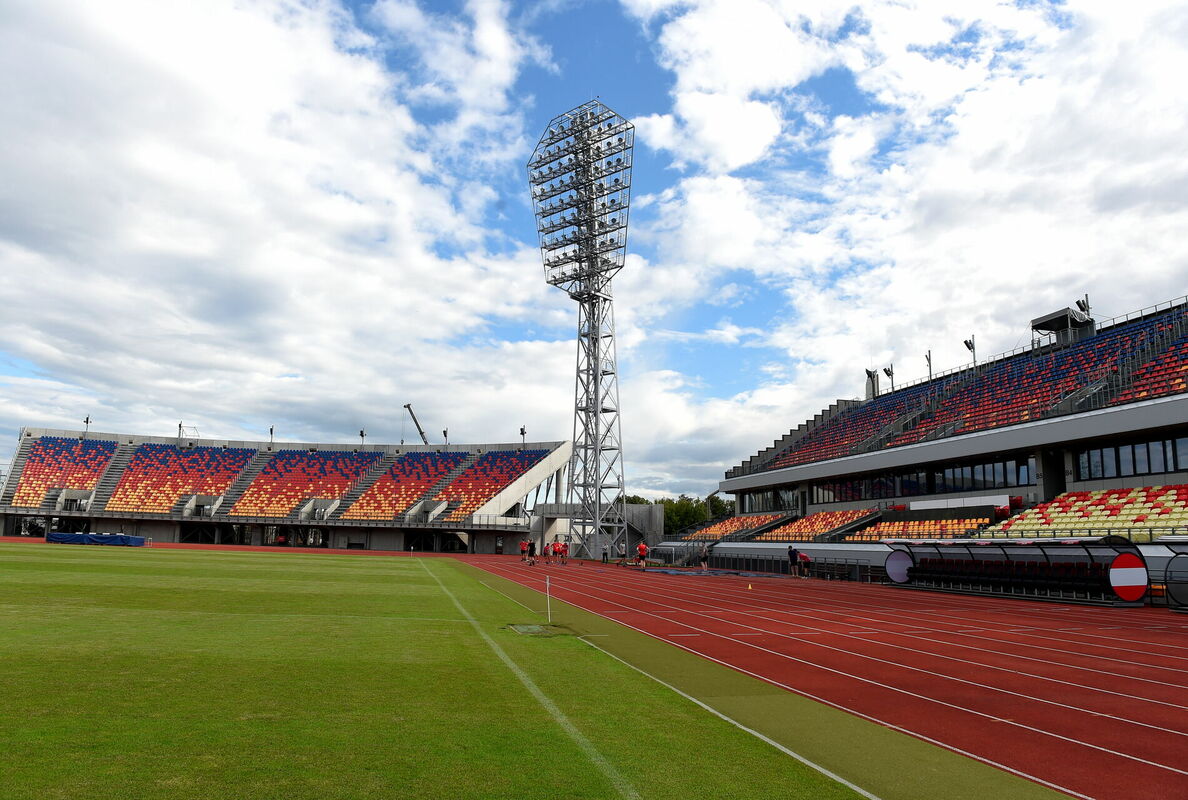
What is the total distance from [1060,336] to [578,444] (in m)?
29.8

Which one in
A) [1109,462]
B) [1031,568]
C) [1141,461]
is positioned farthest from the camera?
[1109,462]

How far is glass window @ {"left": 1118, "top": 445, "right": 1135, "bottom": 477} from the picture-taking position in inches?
1166

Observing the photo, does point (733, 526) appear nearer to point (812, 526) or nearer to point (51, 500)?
point (812, 526)

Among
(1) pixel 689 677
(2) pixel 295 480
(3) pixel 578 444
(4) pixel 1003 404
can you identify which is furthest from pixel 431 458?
(1) pixel 689 677

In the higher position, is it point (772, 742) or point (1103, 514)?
point (1103, 514)

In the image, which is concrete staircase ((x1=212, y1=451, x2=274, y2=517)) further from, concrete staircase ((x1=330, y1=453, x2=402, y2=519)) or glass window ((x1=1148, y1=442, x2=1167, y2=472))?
glass window ((x1=1148, y1=442, x2=1167, y2=472))

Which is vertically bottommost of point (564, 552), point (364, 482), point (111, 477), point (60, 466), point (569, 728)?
point (564, 552)

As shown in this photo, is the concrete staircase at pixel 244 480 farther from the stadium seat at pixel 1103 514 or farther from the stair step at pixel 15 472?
the stadium seat at pixel 1103 514

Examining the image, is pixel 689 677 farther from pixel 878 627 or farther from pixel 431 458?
pixel 431 458

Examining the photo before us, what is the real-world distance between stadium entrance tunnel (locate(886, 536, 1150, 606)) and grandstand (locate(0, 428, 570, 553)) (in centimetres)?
3766

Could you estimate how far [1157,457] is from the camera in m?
28.6

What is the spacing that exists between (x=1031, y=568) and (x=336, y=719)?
85.0ft

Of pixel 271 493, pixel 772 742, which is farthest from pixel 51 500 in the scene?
pixel 772 742

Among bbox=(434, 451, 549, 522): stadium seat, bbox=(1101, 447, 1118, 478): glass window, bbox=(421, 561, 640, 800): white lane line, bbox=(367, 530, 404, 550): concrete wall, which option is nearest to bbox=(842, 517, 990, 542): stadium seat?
bbox=(1101, 447, 1118, 478): glass window
